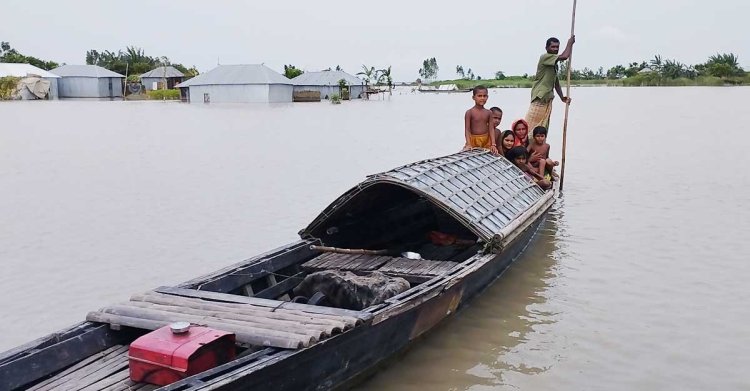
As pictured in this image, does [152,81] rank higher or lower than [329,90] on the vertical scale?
higher

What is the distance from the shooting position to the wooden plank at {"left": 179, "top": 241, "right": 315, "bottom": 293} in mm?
4699

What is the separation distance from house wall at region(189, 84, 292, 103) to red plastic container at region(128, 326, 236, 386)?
1450 inches

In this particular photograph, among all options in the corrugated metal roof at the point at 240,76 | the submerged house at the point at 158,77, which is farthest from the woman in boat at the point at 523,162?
the submerged house at the point at 158,77

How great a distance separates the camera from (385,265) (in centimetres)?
549

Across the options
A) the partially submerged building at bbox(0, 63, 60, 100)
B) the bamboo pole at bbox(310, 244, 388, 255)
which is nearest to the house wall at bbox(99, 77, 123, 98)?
the partially submerged building at bbox(0, 63, 60, 100)

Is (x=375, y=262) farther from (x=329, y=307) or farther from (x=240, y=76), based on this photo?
(x=240, y=76)

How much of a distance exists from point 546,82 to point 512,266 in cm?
414

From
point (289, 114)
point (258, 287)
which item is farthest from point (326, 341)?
point (289, 114)

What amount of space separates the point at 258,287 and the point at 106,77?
153 ft

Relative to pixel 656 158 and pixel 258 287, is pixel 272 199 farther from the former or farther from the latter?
pixel 656 158

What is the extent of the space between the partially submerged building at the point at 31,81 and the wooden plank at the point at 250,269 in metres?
44.7

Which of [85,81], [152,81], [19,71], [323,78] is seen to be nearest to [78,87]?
[85,81]

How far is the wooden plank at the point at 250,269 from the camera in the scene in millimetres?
4699

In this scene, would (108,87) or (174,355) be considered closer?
(174,355)
